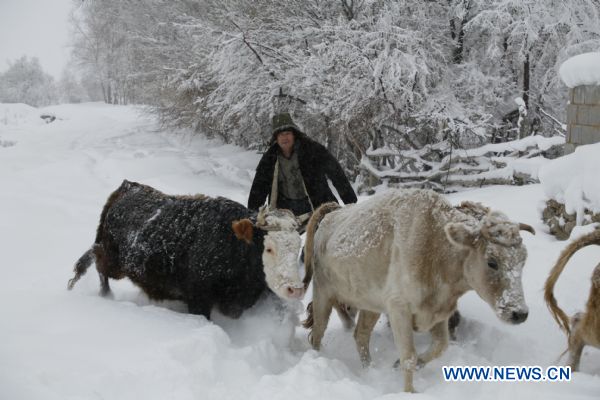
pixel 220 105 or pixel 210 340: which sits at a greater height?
pixel 220 105

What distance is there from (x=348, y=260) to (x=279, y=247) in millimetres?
565

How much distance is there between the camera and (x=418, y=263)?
137 inches

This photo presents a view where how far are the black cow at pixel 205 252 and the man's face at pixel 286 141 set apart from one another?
0.91 meters

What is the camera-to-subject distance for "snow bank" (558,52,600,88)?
5652mm

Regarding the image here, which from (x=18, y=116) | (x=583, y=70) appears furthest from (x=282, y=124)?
(x=18, y=116)

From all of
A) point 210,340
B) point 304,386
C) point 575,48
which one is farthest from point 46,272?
point 575,48

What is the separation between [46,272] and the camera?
5.92 m

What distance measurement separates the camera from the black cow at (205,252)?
13.6ft

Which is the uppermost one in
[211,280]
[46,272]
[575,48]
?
[575,48]

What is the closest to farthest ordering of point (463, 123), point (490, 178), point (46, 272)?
point (46, 272)
point (490, 178)
point (463, 123)

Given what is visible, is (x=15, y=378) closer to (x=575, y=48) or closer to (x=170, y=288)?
(x=170, y=288)

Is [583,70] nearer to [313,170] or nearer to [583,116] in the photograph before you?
[583,116]

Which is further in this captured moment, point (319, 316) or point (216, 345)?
point (319, 316)

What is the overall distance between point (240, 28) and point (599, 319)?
11428mm
